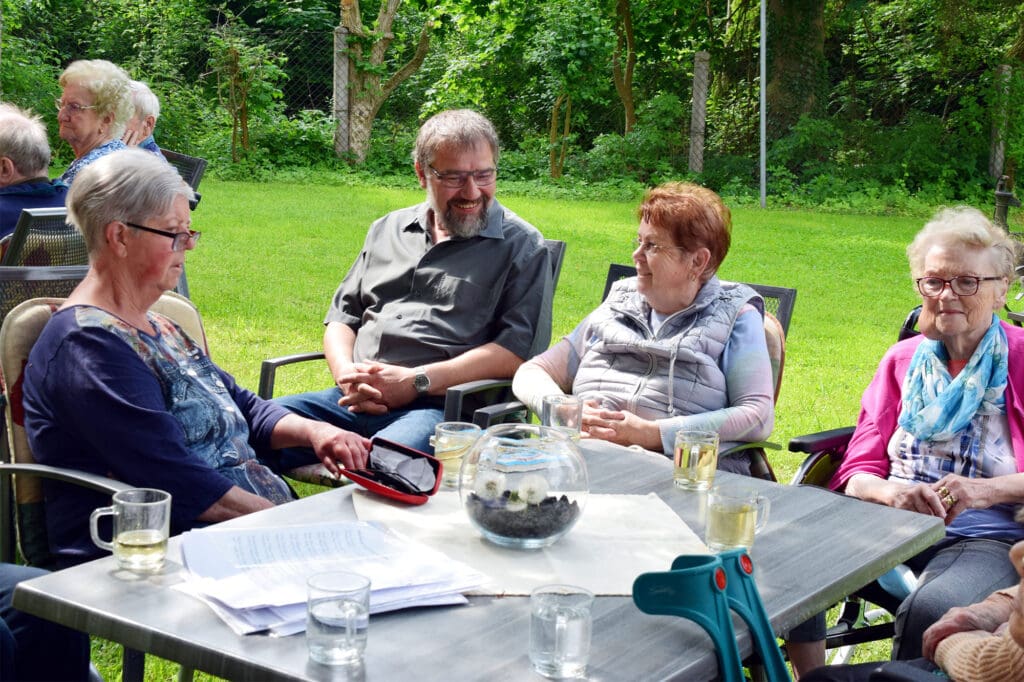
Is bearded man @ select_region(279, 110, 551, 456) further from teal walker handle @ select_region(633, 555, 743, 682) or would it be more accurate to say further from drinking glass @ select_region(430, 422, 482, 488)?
teal walker handle @ select_region(633, 555, 743, 682)

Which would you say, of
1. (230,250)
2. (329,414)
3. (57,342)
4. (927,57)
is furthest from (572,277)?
(927,57)

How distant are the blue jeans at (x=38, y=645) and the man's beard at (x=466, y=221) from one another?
205 centimetres

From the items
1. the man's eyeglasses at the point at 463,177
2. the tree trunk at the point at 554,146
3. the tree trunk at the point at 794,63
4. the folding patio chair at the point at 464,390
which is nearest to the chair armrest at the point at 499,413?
the folding patio chair at the point at 464,390

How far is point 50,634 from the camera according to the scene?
2.24m

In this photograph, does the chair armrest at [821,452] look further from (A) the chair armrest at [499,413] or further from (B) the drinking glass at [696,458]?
(A) the chair armrest at [499,413]

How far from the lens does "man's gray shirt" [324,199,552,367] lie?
12.8 ft

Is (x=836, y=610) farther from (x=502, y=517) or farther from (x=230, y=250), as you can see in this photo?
(x=230, y=250)

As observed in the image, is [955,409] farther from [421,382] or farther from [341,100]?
[341,100]

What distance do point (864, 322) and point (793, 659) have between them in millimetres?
5418

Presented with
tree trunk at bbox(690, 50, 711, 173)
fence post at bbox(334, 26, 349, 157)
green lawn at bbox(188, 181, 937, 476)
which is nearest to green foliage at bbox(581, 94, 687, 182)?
tree trunk at bbox(690, 50, 711, 173)

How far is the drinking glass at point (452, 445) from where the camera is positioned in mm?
2412

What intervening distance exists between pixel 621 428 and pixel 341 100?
1297cm

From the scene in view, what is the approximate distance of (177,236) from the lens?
8.97ft

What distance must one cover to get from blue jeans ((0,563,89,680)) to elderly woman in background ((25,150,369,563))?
26 centimetres
